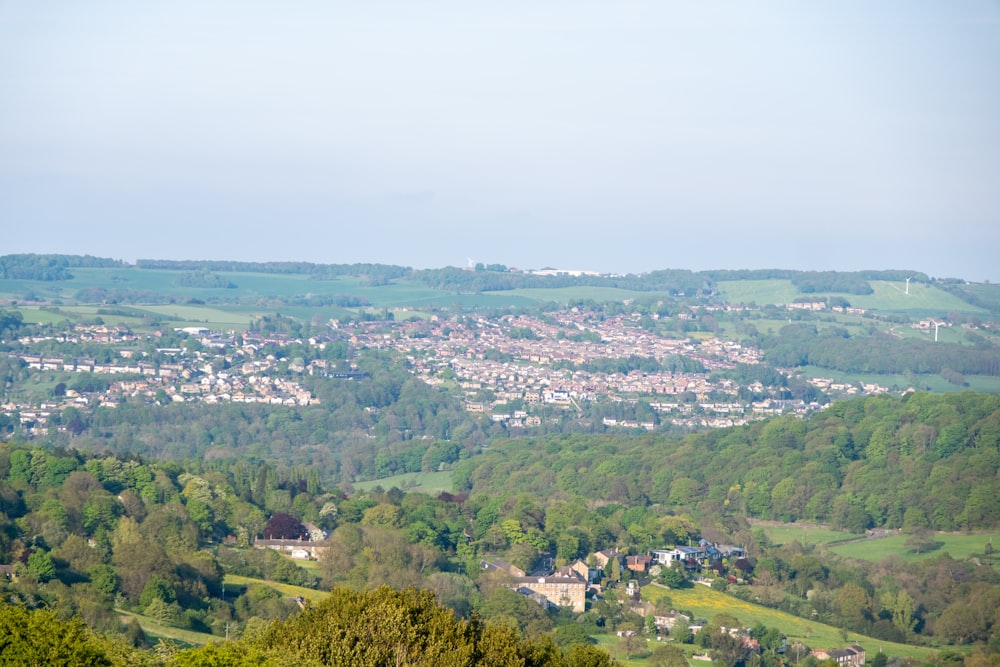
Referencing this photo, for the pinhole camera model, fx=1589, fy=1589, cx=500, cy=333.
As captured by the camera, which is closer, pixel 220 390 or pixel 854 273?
pixel 220 390

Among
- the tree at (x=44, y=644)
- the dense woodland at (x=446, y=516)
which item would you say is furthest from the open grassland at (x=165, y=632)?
the tree at (x=44, y=644)

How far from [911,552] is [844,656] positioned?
62.1ft

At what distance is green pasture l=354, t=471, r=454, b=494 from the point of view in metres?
81.2

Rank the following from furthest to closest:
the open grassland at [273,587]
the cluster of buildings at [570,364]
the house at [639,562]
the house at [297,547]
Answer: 1. the cluster of buildings at [570,364]
2. the house at [639,562]
3. the house at [297,547]
4. the open grassland at [273,587]

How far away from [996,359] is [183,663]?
372 ft

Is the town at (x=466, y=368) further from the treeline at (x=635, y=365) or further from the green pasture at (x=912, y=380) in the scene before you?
the green pasture at (x=912, y=380)

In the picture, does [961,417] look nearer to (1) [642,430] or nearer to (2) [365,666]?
(1) [642,430]

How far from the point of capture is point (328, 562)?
49.7 m

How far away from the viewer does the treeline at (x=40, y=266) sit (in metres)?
174

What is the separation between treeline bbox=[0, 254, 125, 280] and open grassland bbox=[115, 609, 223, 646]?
461 feet

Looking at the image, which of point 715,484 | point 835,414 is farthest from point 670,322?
point 715,484

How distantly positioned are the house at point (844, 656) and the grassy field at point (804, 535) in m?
19.2

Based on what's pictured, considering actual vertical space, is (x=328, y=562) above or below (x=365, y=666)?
below

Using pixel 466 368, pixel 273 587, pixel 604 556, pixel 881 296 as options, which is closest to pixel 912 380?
pixel 466 368
